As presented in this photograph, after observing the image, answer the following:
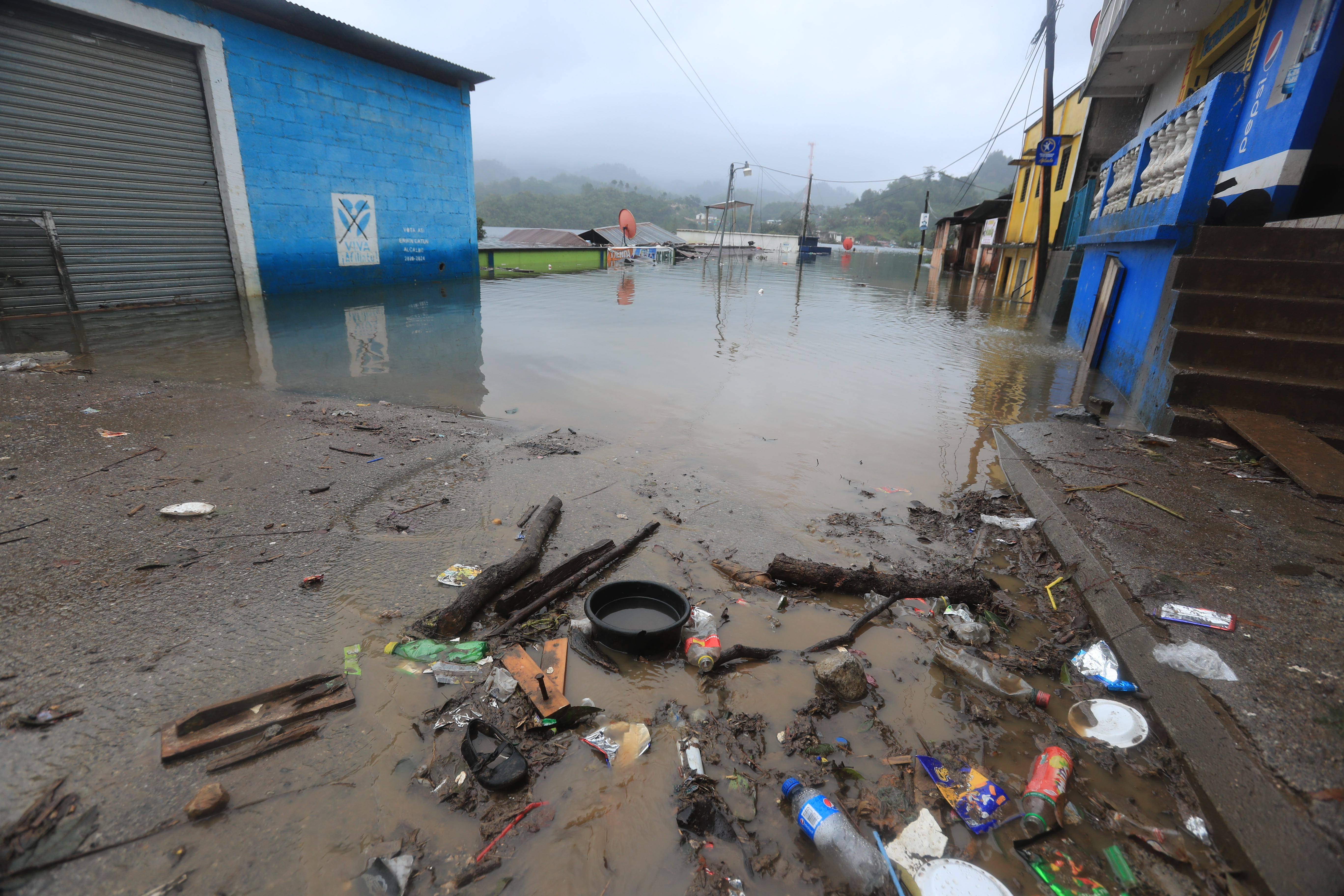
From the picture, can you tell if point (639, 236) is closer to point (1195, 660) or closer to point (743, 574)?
point (743, 574)

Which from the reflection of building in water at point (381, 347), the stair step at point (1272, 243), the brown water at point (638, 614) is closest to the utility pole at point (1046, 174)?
the stair step at point (1272, 243)

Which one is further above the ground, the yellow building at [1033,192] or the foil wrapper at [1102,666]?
the yellow building at [1033,192]

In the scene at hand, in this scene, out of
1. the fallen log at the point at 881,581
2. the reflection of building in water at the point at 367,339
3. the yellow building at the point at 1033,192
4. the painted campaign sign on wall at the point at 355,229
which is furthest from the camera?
the yellow building at the point at 1033,192

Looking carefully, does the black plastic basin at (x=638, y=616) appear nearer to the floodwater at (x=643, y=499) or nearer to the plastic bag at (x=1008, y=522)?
the floodwater at (x=643, y=499)

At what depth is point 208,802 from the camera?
5.67 feet

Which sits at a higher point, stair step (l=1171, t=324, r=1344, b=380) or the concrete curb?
stair step (l=1171, t=324, r=1344, b=380)

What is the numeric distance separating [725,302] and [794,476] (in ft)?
Answer: 43.1

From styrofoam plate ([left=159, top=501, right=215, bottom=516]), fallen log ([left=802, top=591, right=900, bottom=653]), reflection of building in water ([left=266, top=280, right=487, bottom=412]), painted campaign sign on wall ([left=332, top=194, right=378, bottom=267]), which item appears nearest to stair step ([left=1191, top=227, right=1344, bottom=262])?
fallen log ([left=802, top=591, right=900, bottom=653])

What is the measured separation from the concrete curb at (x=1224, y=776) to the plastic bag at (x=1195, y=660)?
30mm

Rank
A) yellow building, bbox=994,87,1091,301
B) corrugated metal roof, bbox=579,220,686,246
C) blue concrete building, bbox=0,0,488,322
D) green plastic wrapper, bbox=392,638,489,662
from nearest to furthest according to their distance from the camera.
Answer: green plastic wrapper, bbox=392,638,489,662
blue concrete building, bbox=0,0,488,322
yellow building, bbox=994,87,1091,301
corrugated metal roof, bbox=579,220,686,246

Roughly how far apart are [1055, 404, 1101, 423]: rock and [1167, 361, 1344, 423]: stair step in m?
0.87

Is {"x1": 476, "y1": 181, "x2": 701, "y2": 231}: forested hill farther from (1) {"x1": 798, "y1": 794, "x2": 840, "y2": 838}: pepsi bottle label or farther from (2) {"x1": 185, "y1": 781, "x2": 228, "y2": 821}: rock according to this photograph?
(1) {"x1": 798, "y1": 794, "x2": 840, "y2": 838}: pepsi bottle label

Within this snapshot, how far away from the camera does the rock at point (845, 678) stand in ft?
8.03

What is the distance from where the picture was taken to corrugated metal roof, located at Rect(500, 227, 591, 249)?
31531 mm
